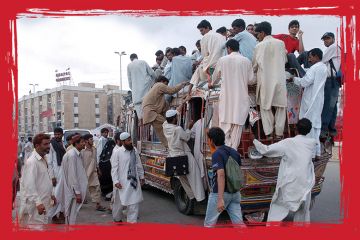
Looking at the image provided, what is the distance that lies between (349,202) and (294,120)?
176 centimetres

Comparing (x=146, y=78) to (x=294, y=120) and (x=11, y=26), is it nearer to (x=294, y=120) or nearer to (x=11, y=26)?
(x=294, y=120)

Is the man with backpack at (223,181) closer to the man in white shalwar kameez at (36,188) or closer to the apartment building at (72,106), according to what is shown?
the man in white shalwar kameez at (36,188)

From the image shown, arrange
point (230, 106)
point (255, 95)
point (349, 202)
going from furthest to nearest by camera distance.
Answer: point (255, 95)
point (230, 106)
point (349, 202)

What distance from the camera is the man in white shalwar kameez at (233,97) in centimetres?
554

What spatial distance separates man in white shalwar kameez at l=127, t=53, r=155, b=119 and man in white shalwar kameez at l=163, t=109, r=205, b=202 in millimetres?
2740

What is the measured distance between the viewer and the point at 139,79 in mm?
9352

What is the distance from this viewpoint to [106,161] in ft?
28.9

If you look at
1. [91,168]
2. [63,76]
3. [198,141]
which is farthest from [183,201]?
[63,76]

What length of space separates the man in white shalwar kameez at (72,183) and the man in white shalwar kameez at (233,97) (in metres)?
2.41

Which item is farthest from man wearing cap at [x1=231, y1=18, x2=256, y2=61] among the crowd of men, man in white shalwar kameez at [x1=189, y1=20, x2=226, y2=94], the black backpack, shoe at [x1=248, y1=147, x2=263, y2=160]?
the black backpack

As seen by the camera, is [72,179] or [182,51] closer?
[72,179]

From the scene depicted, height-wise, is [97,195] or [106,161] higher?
[106,161]

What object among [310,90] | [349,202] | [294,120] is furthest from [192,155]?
[349,202]

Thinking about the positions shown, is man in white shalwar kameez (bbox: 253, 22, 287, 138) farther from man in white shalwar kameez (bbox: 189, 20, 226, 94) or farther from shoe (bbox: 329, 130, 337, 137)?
shoe (bbox: 329, 130, 337, 137)
